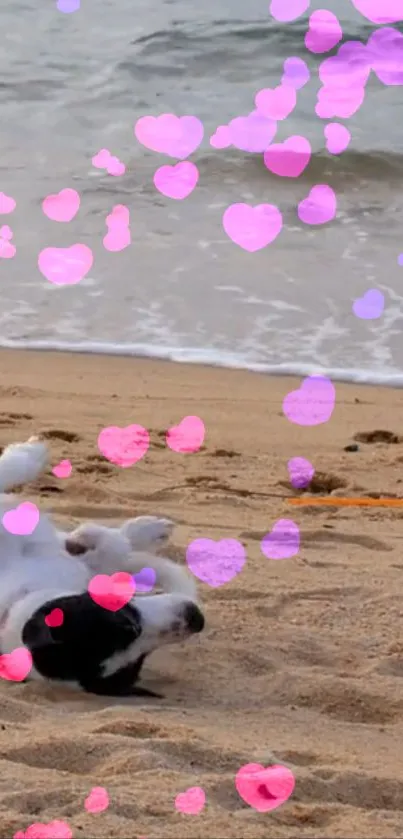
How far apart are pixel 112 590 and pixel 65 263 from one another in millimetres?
4687

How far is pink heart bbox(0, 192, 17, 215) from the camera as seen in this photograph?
26.5 ft

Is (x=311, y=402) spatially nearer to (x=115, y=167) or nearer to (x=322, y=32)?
(x=115, y=167)

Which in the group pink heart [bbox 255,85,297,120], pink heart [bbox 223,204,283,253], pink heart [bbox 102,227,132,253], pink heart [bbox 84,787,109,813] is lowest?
pink heart [bbox 84,787,109,813]

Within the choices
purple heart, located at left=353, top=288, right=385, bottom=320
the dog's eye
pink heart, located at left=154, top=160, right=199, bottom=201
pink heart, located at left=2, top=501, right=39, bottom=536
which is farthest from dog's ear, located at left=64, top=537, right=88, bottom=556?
pink heart, located at left=154, top=160, right=199, bottom=201

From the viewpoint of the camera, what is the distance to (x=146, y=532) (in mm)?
3244

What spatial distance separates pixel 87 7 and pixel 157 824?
13770mm

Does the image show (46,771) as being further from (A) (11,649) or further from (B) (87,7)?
(B) (87,7)

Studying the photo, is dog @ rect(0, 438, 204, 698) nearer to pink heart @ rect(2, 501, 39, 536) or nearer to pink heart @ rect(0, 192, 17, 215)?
pink heart @ rect(2, 501, 39, 536)

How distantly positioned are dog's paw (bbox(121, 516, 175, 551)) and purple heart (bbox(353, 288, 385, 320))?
3590 mm

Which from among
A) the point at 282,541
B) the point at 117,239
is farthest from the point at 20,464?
the point at 117,239

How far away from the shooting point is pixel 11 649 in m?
2.75

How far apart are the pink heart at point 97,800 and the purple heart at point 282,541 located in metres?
1.61

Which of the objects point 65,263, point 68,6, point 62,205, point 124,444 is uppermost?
point 68,6

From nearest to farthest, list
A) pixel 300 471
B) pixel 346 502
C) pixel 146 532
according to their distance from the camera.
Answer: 1. pixel 146 532
2. pixel 346 502
3. pixel 300 471
